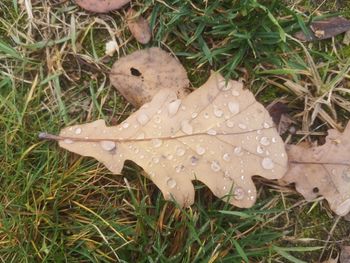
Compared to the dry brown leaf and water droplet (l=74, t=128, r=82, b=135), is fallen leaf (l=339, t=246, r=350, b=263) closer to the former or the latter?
the dry brown leaf

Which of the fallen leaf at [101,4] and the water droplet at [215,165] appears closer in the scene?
the water droplet at [215,165]

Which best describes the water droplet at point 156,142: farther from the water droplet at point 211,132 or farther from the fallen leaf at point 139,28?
the fallen leaf at point 139,28

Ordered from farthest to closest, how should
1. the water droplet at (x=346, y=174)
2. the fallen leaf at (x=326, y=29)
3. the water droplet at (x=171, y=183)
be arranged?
the fallen leaf at (x=326, y=29), the water droplet at (x=346, y=174), the water droplet at (x=171, y=183)

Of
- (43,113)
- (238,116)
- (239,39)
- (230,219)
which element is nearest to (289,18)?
(239,39)

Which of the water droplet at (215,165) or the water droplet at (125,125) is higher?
the water droplet at (125,125)

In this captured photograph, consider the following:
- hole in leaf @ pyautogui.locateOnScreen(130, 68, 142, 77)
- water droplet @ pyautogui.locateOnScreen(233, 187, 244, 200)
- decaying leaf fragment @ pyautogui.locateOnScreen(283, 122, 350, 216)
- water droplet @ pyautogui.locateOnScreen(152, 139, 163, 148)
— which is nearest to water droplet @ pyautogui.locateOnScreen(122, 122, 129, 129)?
water droplet @ pyautogui.locateOnScreen(152, 139, 163, 148)

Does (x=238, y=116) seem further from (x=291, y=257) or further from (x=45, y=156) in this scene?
(x=45, y=156)

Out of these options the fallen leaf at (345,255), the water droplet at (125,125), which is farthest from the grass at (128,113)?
the water droplet at (125,125)
